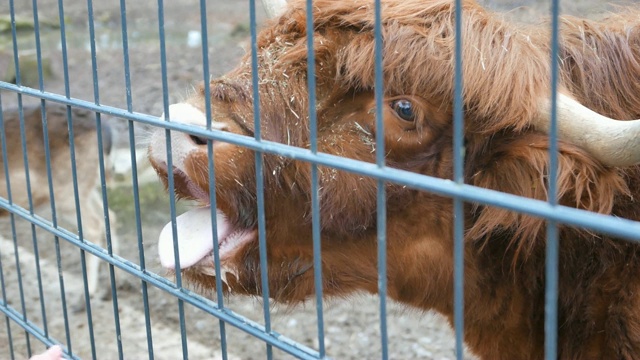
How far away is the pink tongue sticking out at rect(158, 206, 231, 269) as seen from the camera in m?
2.17

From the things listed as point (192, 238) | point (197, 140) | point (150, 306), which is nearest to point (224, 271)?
point (192, 238)

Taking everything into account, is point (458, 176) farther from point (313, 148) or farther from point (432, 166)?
point (432, 166)

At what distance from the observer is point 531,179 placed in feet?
6.68

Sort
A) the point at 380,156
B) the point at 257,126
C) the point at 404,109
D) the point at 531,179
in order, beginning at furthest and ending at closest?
the point at 404,109
the point at 531,179
the point at 257,126
the point at 380,156

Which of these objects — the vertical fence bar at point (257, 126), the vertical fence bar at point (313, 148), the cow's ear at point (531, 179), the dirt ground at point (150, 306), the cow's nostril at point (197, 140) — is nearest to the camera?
the vertical fence bar at point (313, 148)

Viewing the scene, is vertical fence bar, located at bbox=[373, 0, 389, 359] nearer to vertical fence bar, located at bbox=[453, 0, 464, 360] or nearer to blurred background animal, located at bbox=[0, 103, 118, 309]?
vertical fence bar, located at bbox=[453, 0, 464, 360]

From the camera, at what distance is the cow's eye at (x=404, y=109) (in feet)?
7.07

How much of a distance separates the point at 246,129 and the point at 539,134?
80cm

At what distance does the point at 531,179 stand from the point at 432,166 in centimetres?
29

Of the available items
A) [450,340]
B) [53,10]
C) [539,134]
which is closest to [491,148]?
[539,134]

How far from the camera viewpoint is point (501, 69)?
2.09 metres

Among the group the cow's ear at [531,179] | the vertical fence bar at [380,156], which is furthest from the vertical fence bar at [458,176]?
the cow's ear at [531,179]

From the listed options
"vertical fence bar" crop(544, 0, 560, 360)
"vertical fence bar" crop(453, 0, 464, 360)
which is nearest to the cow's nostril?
"vertical fence bar" crop(453, 0, 464, 360)

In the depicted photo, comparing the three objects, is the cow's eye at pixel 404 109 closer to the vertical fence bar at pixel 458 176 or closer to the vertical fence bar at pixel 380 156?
the vertical fence bar at pixel 380 156
